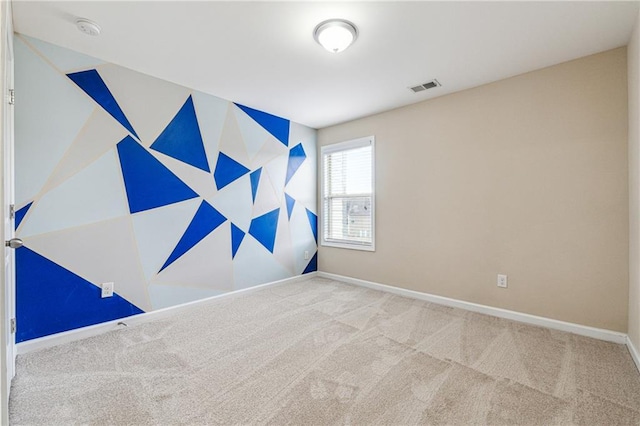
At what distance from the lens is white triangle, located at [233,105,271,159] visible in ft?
12.5

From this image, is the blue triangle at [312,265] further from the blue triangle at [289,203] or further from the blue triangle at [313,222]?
the blue triangle at [289,203]

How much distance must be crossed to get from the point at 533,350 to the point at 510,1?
257cm

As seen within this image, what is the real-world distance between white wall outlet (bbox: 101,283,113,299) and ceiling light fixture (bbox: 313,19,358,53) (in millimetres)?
2852

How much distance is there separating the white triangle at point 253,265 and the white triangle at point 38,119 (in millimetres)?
2045

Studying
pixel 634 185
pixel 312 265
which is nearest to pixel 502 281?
pixel 634 185

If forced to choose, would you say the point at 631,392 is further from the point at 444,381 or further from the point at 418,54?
the point at 418,54

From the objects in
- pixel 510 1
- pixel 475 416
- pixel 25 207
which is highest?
pixel 510 1

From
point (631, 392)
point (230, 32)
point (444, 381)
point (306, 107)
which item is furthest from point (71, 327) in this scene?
point (631, 392)

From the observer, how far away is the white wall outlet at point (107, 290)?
2670 millimetres

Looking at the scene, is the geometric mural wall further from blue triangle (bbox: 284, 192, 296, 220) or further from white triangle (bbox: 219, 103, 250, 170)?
blue triangle (bbox: 284, 192, 296, 220)

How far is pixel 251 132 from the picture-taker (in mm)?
3938

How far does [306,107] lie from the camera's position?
3895 mm

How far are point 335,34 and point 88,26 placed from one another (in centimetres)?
184

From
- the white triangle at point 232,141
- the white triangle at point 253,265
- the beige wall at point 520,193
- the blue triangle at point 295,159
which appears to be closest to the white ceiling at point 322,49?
the beige wall at point 520,193
